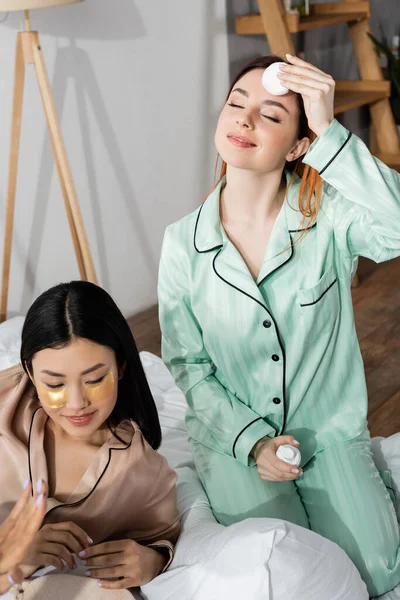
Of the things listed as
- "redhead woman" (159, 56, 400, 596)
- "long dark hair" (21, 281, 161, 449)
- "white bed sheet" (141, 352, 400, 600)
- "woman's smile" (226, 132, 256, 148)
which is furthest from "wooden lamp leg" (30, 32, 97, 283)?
"long dark hair" (21, 281, 161, 449)

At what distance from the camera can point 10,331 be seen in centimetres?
234

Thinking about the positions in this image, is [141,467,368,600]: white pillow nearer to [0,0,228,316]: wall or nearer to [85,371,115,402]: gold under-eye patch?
[85,371,115,402]: gold under-eye patch

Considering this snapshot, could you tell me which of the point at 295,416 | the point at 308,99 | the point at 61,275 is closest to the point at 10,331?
the point at 61,275

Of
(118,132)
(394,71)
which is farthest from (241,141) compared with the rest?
(394,71)

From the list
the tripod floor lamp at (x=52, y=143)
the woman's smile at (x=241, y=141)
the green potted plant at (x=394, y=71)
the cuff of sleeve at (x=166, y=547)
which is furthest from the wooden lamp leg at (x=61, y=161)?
the green potted plant at (x=394, y=71)

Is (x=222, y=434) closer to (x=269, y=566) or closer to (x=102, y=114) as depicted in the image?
(x=269, y=566)

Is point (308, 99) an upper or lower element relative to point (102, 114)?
upper

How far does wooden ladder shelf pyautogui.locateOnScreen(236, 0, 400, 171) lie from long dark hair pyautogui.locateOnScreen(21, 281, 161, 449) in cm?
191

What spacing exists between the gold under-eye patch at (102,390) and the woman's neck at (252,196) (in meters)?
0.47

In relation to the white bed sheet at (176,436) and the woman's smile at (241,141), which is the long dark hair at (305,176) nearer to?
the woman's smile at (241,141)

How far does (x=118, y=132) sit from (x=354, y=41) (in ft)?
4.37

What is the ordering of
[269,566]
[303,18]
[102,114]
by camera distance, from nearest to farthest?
1. [269,566]
2. [102,114]
3. [303,18]

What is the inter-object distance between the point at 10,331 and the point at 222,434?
96 centimetres

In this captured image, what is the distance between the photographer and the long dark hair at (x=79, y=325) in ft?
4.22
